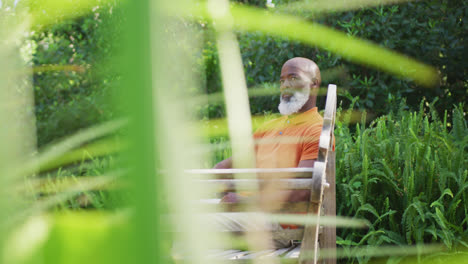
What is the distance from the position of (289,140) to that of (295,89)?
1.34 feet

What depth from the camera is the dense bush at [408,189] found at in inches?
99.6

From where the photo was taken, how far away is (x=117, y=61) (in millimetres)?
157

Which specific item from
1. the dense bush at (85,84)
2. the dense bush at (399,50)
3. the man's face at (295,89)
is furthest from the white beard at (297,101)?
the dense bush at (85,84)

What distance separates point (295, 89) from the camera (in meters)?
2.69

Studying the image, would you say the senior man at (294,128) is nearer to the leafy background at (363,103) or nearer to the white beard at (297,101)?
the white beard at (297,101)

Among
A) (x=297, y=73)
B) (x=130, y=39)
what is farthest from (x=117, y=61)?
(x=297, y=73)

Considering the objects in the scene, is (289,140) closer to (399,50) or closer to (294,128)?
(294,128)

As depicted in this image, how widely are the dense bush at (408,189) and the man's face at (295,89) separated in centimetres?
46

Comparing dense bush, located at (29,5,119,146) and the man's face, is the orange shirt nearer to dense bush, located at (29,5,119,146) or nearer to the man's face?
the man's face

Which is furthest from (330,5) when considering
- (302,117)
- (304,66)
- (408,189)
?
(408,189)

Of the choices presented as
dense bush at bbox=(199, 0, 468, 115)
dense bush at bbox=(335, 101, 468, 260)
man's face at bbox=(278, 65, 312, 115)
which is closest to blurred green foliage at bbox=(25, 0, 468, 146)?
dense bush at bbox=(199, 0, 468, 115)

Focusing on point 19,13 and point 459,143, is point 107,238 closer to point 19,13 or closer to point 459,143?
point 19,13

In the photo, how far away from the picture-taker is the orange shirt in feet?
7.36

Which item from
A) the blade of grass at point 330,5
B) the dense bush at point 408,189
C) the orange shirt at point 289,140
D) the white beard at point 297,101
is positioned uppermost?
the blade of grass at point 330,5
